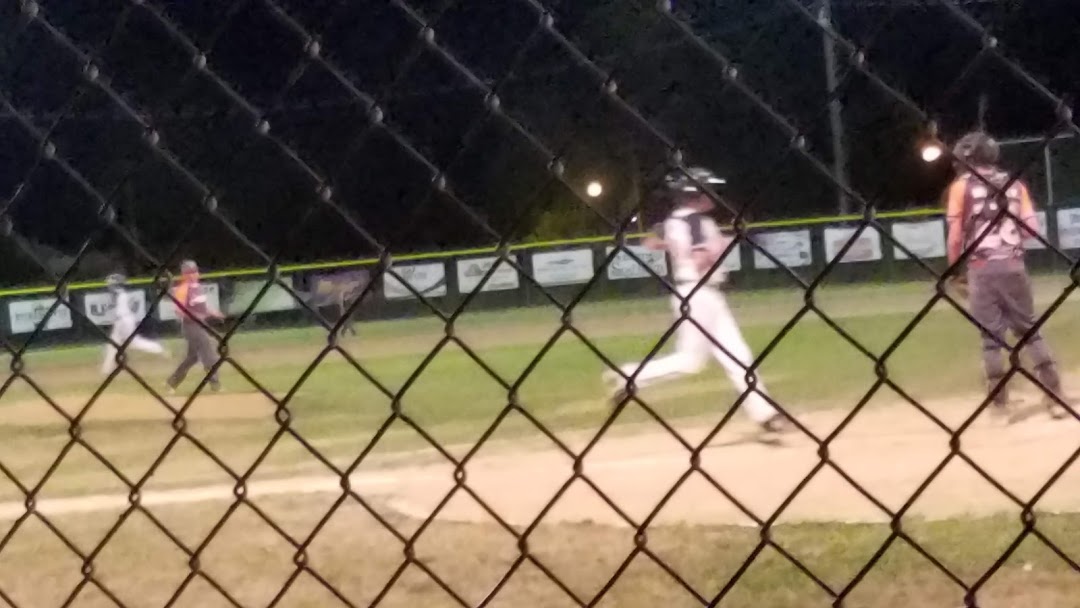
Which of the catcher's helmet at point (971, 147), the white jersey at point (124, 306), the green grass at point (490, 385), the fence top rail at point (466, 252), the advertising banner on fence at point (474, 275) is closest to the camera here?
the catcher's helmet at point (971, 147)

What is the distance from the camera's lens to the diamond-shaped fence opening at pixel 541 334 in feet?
6.88

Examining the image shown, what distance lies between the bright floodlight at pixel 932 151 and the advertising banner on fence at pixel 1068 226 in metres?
15.5

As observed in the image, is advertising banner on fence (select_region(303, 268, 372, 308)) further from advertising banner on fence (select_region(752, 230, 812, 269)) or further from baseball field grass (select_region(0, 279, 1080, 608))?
advertising banner on fence (select_region(752, 230, 812, 269))

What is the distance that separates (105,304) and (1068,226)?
1283 cm

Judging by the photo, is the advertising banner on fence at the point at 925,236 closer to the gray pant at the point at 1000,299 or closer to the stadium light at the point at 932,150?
the gray pant at the point at 1000,299

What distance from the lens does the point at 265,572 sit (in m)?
4.93

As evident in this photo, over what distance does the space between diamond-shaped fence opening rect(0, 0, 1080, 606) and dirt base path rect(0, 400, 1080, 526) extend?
1.3 inches

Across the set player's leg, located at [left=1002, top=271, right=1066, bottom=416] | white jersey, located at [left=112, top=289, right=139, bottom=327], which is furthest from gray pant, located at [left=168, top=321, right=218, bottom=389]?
player's leg, located at [left=1002, top=271, right=1066, bottom=416]

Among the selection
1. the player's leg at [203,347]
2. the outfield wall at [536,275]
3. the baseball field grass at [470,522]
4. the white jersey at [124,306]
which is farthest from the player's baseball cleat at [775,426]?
the outfield wall at [536,275]

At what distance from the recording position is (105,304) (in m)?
16.2

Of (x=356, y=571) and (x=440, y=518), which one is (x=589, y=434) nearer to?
(x=440, y=518)

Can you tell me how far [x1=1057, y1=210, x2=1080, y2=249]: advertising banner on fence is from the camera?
16578mm

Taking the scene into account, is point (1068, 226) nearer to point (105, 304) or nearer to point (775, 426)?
point (775, 426)

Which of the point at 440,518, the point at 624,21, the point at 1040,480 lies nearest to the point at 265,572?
the point at 440,518
